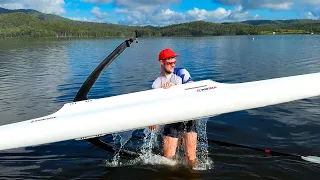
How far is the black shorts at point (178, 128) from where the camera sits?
6039 mm

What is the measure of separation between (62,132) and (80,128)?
Answer: 1.09 feet

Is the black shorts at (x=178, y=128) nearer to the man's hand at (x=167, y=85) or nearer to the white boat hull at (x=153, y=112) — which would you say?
the white boat hull at (x=153, y=112)

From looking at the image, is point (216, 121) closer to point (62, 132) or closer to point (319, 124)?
point (319, 124)

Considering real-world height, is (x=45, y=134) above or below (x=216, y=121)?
above

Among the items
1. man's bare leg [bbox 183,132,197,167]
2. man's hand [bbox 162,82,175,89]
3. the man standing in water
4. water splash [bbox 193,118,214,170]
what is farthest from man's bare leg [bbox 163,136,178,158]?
man's hand [bbox 162,82,175,89]

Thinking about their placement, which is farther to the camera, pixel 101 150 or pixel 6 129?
pixel 101 150

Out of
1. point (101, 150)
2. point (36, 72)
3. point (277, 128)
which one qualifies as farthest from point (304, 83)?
point (36, 72)

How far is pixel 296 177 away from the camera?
245 inches

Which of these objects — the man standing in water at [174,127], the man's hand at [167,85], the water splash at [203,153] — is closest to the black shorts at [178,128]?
the man standing in water at [174,127]

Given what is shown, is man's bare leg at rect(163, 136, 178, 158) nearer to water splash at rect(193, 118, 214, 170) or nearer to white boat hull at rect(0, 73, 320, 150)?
white boat hull at rect(0, 73, 320, 150)

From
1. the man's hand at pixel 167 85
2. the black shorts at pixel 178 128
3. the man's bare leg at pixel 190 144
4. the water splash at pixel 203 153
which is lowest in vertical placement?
the water splash at pixel 203 153

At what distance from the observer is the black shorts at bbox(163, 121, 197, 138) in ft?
19.8

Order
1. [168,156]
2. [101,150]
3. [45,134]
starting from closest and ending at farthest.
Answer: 1. [45,134]
2. [168,156]
3. [101,150]

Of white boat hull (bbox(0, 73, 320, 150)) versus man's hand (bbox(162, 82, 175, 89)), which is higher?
man's hand (bbox(162, 82, 175, 89))
